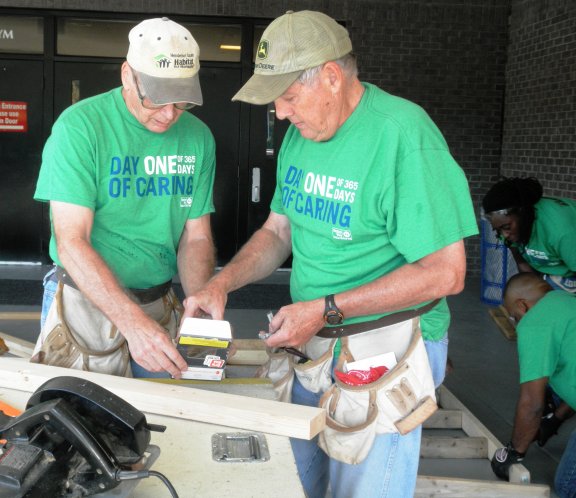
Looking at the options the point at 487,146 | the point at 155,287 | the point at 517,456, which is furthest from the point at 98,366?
the point at 487,146

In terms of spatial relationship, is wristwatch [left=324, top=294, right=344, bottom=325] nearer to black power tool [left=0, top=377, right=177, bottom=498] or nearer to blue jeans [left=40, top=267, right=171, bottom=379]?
blue jeans [left=40, top=267, right=171, bottom=379]

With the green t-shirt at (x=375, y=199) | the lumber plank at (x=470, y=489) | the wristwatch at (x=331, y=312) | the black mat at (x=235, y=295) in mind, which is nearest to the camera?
the green t-shirt at (x=375, y=199)

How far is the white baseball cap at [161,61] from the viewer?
7.78 ft

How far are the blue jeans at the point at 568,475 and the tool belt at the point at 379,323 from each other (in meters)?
1.98

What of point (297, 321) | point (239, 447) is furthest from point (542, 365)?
point (239, 447)

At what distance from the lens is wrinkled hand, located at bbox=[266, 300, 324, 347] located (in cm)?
224

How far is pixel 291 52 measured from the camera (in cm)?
218

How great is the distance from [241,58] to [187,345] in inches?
312

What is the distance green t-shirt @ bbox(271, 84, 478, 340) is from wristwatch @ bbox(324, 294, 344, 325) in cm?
11

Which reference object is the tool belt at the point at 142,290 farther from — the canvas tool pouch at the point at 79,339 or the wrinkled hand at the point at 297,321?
the wrinkled hand at the point at 297,321

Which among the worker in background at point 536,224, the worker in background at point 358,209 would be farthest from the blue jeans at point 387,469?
the worker in background at point 536,224

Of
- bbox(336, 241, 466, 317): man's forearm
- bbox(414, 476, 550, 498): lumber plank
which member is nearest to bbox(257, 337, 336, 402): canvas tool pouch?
bbox(336, 241, 466, 317): man's forearm

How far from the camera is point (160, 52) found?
2369mm

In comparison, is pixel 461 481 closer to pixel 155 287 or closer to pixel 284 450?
pixel 155 287
